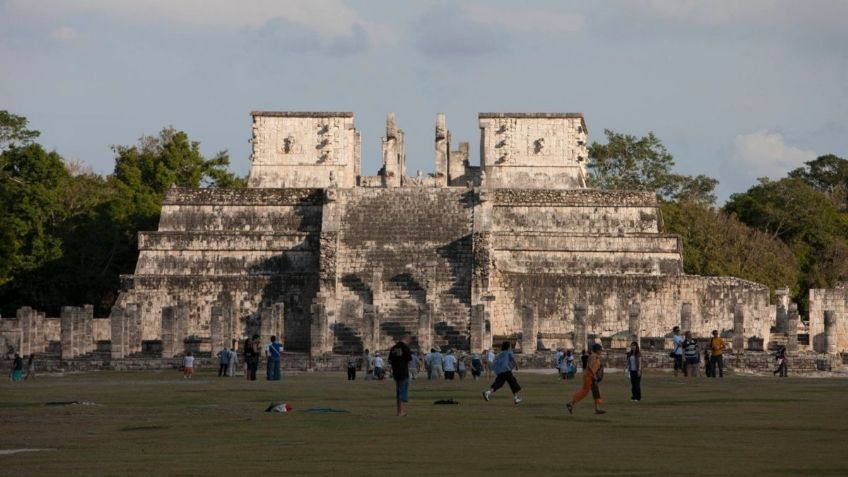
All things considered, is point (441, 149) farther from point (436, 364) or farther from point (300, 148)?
point (436, 364)

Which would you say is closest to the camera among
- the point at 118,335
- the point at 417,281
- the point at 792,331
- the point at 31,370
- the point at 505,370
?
the point at 505,370

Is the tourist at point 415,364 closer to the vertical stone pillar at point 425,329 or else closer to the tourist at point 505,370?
the vertical stone pillar at point 425,329

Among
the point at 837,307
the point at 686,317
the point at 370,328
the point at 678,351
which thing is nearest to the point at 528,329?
the point at 370,328

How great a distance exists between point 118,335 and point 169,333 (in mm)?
1428

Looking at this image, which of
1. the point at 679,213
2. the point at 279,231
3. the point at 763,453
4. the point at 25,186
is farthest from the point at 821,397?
the point at 679,213

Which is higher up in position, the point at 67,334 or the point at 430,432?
the point at 67,334

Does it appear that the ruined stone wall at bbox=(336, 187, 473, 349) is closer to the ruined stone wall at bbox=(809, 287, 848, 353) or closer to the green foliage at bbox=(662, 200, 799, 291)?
the ruined stone wall at bbox=(809, 287, 848, 353)

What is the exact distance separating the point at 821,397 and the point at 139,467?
589 inches

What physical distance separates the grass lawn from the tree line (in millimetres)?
31483

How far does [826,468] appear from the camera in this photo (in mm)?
17922

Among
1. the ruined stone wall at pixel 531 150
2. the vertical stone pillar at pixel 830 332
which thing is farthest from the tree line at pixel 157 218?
the vertical stone pillar at pixel 830 332

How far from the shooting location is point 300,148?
2576 inches

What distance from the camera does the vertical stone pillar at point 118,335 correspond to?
50719mm

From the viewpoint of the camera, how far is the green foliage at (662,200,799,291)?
2940 inches
